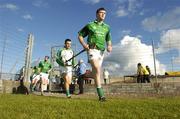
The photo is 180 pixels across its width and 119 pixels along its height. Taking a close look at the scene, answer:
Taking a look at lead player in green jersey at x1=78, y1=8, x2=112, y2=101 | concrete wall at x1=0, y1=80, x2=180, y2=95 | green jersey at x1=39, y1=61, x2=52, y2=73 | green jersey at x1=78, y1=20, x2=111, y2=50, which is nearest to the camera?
lead player in green jersey at x1=78, y1=8, x2=112, y2=101

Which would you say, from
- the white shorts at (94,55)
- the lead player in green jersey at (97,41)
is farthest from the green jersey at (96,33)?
the white shorts at (94,55)

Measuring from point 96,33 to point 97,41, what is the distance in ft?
0.74

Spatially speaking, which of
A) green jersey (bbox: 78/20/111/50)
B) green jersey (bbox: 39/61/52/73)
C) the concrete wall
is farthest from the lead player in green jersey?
green jersey (bbox: 39/61/52/73)

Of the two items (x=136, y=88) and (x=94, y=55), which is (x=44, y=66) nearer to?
(x=136, y=88)

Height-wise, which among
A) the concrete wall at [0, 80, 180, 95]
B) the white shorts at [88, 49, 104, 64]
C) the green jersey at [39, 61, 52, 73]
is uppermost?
the green jersey at [39, 61, 52, 73]

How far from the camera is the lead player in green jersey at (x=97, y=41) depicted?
26.2 feet

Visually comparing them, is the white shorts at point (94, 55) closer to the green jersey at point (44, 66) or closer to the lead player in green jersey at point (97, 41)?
the lead player in green jersey at point (97, 41)

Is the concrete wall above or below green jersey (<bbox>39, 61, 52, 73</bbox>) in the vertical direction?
below

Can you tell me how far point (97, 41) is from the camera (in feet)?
26.9

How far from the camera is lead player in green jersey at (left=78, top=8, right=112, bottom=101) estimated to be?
798cm

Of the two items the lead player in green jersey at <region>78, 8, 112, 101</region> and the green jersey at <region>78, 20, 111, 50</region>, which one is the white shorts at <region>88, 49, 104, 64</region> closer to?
the lead player in green jersey at <region>78, 8, 112, 101</region>

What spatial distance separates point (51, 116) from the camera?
18.1 ft

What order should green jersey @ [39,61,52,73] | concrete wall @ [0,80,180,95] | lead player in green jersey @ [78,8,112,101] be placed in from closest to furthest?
lead player in green jersey @ [78,8,112,101] → concrete wall @ [0,80,180,95] → green jersey @ [39,61,52,73]

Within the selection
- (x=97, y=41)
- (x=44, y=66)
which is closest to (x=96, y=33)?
→ (x=97, y=41)
